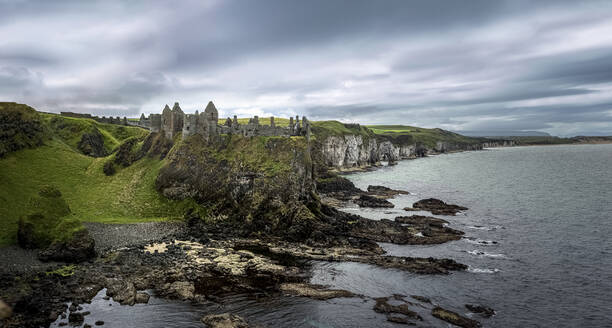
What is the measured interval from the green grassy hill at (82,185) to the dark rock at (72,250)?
7.85m

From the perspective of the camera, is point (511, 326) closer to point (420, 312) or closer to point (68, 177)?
A: point (420, 312)

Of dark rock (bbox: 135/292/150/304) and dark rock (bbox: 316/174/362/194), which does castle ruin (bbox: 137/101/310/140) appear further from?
dark rock (bbox: 135/292/150/304)

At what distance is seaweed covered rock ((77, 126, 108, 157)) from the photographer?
292ft

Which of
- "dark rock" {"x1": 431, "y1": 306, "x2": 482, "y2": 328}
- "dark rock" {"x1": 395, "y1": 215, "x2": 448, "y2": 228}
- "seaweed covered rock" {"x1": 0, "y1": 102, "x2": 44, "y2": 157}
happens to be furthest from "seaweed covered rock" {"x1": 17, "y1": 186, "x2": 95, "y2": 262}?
"dark rock" {"x1": 395, "y1": 215, "x2": 448, "y2": 228}

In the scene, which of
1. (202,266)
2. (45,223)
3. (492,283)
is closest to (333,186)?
(202,266)

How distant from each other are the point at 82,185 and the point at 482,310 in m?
70.2

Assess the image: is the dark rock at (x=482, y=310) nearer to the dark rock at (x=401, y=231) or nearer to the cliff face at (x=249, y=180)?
the dark rock at (x=401, y=231)

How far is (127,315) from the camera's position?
101 ft

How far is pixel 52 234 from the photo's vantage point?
42.2 m

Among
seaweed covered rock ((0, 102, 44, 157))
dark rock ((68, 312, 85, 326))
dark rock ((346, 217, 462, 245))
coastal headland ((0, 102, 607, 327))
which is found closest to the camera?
dark rock ((68, 312, 85, 326))

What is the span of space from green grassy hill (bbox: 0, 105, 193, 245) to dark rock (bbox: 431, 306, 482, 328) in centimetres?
4657

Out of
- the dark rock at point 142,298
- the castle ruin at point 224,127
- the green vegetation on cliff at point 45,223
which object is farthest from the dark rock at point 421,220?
the green vegetation on cliff at point 45,223

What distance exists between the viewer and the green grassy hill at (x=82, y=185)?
5218 cm

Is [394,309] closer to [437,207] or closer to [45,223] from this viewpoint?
[45,223]
